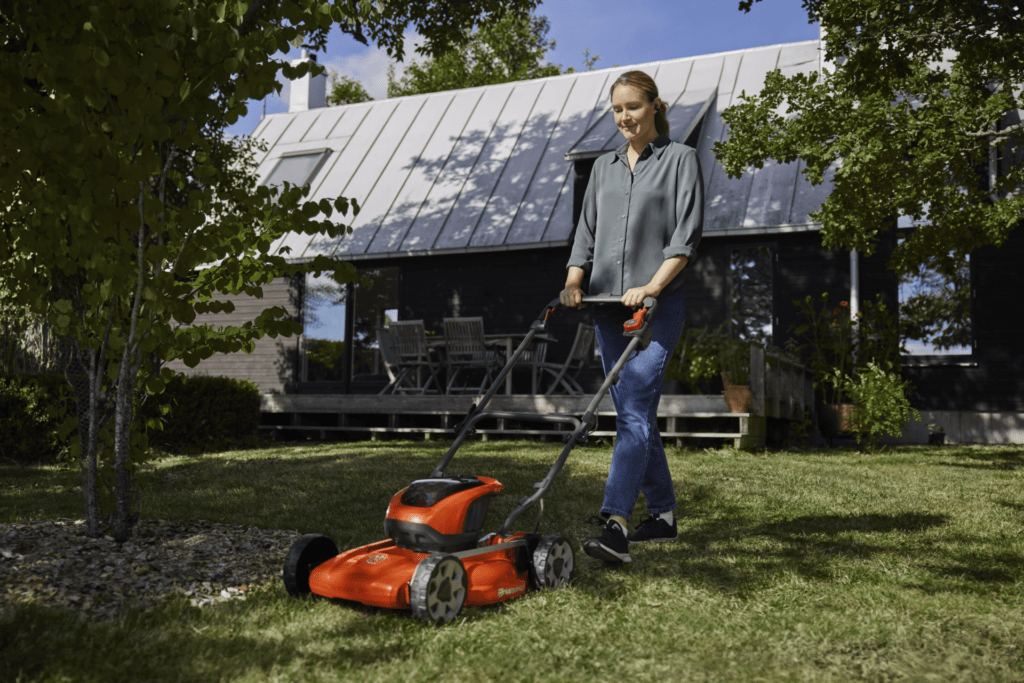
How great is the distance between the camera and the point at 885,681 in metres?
2.26

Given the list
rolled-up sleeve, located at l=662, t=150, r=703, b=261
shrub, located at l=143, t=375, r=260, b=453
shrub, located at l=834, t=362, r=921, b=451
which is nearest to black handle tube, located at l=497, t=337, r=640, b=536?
rolled-up sleeve, located at l=662, t=150, r=703, b=261

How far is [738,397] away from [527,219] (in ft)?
17.2

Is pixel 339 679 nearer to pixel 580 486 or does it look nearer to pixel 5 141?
pixel 5 141

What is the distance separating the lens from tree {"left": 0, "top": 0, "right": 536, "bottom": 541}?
2.86 m

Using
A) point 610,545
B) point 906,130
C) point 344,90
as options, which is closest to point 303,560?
point 610,545

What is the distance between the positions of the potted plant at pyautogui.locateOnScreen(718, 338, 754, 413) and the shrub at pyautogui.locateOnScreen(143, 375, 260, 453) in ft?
18.7

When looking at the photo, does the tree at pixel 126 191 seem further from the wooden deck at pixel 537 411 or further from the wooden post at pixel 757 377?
the wooden post at pixel 757 377

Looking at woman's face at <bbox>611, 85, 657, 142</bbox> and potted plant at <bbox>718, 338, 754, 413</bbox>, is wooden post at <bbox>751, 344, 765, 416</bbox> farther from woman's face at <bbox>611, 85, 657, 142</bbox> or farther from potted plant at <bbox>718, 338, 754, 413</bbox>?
woman's face at <bbox>611, 85, 657, 142</bbox>

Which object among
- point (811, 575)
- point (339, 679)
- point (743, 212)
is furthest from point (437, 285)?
point (339, 679)

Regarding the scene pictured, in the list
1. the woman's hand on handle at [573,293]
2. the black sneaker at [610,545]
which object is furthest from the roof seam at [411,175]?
the black sneaker at [610,545]

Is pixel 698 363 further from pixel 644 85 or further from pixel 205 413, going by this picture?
pixel 644 85

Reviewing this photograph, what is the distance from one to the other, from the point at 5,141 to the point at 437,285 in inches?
439

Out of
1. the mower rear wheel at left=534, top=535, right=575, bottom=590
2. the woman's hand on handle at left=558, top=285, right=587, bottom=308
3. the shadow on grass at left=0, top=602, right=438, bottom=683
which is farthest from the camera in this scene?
the woman's hand on handle at left=558, top=285, right=587, bottom=308

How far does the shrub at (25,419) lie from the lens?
7594mm
